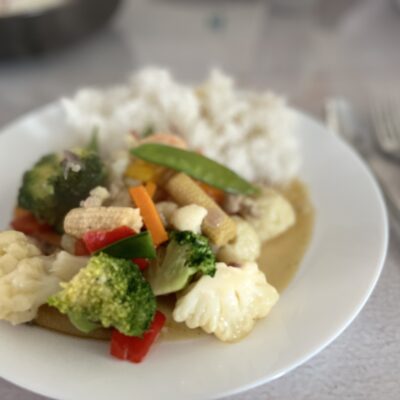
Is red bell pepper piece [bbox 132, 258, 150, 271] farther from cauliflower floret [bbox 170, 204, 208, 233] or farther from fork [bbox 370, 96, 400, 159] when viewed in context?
fork [bbox 370, 96, 400, 159]

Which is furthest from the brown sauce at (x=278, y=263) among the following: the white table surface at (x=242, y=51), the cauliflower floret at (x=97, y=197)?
the white table surface at (x=242, y=51)

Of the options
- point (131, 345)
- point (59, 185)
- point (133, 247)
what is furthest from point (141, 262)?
point (59, 185)

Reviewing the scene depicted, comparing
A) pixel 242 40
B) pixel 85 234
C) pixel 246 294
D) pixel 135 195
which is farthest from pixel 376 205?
pixel 242 40

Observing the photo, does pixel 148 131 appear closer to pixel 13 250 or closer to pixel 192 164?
pixel 192 164

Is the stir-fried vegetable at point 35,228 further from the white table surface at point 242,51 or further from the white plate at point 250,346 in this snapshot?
the white table surface at point 242,51

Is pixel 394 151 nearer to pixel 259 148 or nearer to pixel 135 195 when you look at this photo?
pixel 259 148
